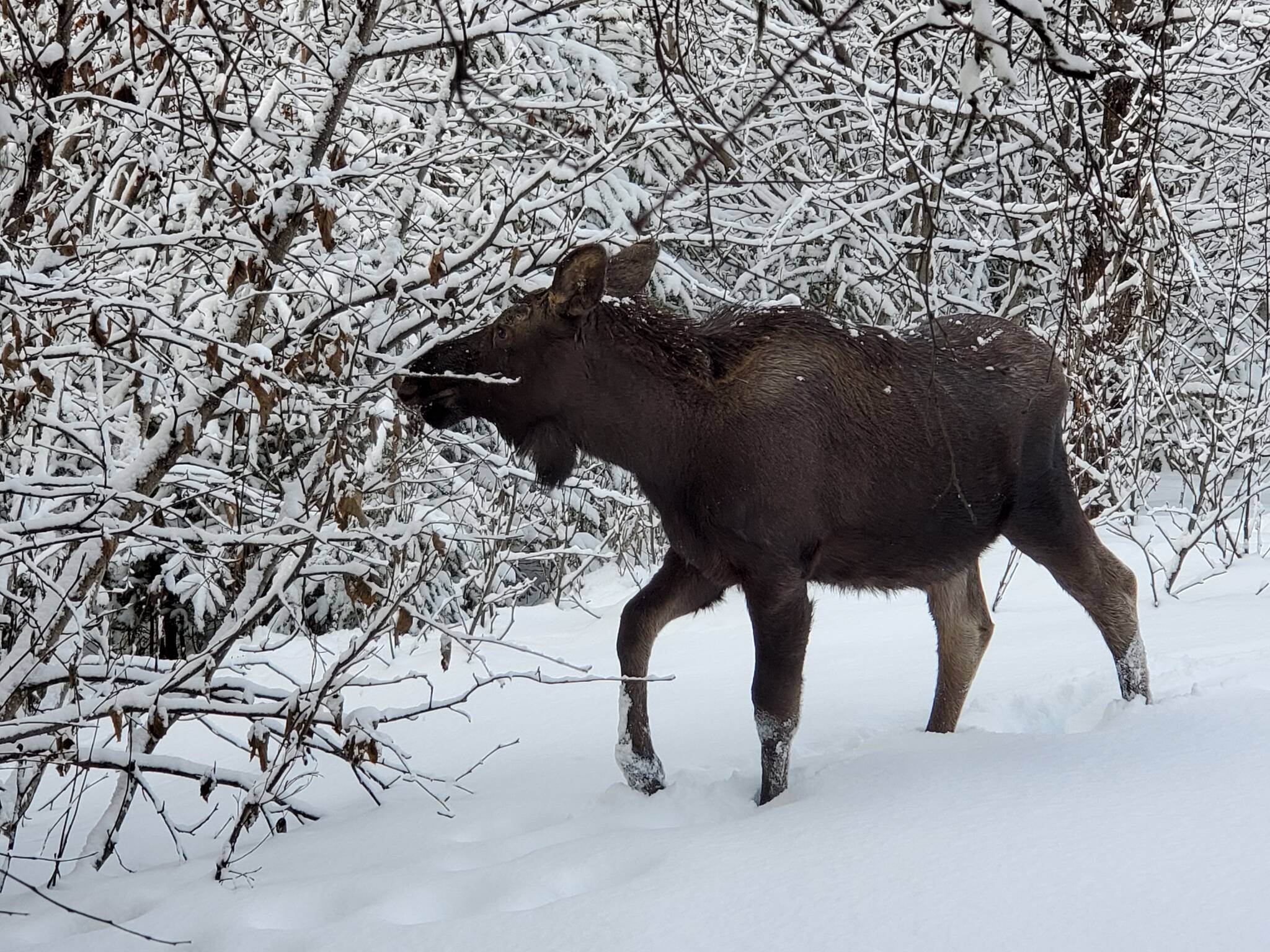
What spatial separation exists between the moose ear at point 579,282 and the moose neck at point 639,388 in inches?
4.3

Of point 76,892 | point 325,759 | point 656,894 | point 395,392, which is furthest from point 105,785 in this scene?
point 656,894

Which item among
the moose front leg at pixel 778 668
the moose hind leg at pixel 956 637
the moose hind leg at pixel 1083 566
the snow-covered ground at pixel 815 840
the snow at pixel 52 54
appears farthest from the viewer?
the moose hind leg at pixel 956 637

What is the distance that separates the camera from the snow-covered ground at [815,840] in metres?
2.63

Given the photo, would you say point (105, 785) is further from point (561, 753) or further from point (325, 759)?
point (561, 753)

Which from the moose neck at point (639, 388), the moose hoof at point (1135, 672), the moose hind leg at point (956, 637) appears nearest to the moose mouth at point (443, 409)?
the moose neck at point (639, 388)

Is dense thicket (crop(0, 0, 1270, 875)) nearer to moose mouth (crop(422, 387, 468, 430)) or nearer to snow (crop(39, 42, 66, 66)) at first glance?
snow (crop(39, 42, 66, 66))

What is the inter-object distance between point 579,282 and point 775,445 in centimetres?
80

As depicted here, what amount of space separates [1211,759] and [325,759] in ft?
10.8

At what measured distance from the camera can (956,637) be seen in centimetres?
461

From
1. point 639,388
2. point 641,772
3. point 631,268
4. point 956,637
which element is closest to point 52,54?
point 631,268

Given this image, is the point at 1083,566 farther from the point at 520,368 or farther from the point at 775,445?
the point at 520,368

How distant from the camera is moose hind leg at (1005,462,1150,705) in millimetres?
4277

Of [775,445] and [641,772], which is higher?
[775,445]

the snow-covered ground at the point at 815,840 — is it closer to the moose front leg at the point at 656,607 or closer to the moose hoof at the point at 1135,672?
the moose hoof at the point at 1135,672
